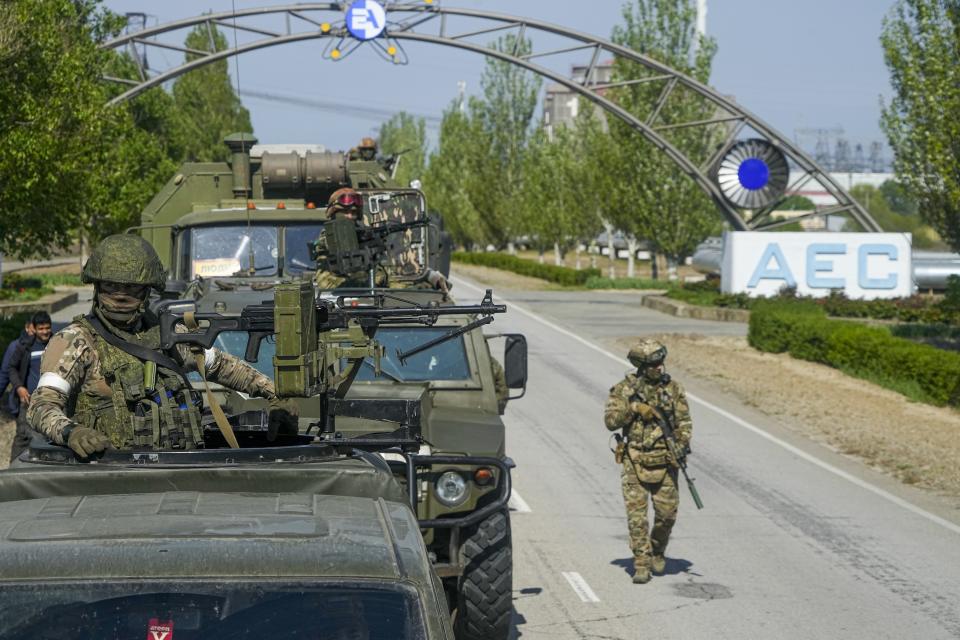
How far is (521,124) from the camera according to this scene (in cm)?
6925

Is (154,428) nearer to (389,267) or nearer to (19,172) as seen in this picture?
(389,267)

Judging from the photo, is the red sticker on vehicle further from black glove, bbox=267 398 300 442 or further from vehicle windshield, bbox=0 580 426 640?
black glove, bbox=267 398 300 442

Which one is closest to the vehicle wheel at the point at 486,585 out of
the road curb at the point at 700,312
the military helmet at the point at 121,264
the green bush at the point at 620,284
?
the military helmet at the point at 121,264

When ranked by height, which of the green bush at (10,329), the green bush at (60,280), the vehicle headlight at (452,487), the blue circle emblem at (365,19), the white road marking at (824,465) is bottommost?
the white road marking at (824,465)

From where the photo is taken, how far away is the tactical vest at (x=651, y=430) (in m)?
10.3

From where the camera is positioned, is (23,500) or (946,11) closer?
(23,500)

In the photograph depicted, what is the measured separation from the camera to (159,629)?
12.0 ft

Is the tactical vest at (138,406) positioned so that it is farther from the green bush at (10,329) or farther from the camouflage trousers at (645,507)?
the green bush at (10,329)

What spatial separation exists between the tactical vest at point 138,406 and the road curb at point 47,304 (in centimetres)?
2584

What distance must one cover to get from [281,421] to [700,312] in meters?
31.9

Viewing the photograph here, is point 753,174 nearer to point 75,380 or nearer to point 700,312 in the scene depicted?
point 700,312

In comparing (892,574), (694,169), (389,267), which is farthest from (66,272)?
(892,574)

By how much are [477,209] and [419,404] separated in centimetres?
6293

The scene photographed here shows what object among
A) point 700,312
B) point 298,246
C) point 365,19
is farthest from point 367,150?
point 700,312
